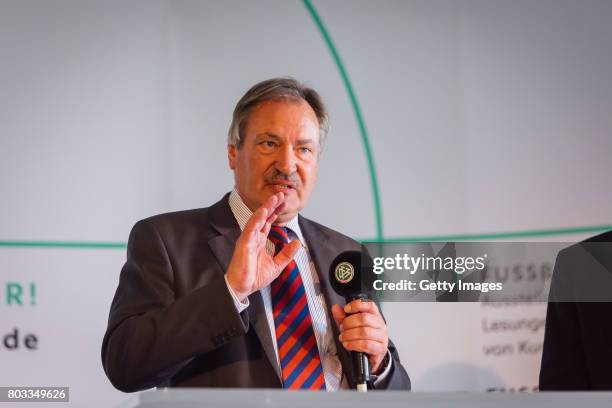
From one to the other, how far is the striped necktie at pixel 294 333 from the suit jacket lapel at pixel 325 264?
0.06m

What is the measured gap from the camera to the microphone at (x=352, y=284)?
1.97 metres

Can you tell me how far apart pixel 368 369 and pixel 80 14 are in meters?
1.72

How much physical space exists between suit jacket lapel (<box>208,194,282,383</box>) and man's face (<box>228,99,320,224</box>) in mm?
85

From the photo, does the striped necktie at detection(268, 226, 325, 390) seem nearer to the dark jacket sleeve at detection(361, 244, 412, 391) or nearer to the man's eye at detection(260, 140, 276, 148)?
the dark jacket sleeve at detection(361, 244, 412, 391)

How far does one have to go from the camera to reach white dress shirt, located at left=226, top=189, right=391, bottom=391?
2.20m

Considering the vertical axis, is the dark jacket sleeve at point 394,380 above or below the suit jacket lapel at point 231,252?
below

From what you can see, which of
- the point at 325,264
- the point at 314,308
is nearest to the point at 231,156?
the point at 325,264

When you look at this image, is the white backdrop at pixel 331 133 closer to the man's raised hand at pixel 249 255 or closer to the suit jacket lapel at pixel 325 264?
the suit jacket lapel at pixel 325 264

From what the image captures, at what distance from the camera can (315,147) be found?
2.59m

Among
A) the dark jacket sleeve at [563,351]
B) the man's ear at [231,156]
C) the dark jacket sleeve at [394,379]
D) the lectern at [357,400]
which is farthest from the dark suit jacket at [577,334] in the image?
the lectern at [357,400]

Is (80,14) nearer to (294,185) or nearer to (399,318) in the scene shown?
(294,185)

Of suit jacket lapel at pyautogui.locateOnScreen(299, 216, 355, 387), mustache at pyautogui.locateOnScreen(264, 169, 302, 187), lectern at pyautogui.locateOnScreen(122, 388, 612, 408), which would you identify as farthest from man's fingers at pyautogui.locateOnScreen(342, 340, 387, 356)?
lectern at pyautogui.locateOnScreen(122, 388, 612, 408)

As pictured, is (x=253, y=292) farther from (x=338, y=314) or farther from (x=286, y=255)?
(x=338, y=314)

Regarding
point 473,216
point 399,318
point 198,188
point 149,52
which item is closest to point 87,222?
point 198,188
